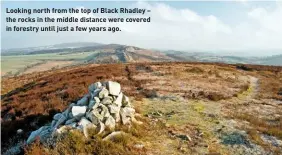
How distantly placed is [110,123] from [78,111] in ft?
5.34

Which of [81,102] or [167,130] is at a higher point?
[81,102]

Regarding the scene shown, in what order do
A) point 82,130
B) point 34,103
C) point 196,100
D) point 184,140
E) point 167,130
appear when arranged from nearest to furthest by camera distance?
1. point 82,130
2. point 184,140
3. point 167,130
4. point 34,103
5. point 196,100

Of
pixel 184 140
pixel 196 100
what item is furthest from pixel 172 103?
pixel 184 140

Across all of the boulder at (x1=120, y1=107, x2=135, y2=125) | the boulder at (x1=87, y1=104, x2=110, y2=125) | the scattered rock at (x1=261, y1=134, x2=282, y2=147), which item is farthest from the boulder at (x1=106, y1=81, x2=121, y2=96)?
the scattered rock at (x1=261, y1=134, x2=282, y2=147)

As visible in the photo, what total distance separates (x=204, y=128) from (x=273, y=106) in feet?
34.2

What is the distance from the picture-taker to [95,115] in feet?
44.0

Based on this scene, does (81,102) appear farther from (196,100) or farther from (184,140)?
(196,100)

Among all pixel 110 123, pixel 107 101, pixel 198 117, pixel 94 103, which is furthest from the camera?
pixel 198 117

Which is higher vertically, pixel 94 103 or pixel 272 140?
pixel 94 103

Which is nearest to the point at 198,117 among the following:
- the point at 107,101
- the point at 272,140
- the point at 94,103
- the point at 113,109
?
the point at 272,140

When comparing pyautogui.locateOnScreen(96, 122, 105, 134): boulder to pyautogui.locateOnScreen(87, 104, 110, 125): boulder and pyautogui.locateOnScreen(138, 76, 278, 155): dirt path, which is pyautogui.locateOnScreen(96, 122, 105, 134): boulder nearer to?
pyautogui.locateOnScreen(87, 104, 110, 125): boulder

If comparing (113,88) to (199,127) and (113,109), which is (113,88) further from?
(199,127)

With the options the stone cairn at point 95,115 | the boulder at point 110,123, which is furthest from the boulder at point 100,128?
the boulder at point 110,123

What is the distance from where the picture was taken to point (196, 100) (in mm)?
23484
